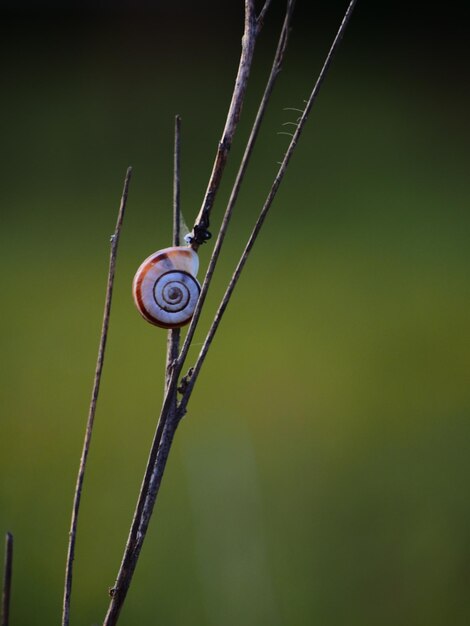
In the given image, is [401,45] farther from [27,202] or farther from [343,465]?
[343,465]

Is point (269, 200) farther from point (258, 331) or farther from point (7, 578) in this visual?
point (258, 331)

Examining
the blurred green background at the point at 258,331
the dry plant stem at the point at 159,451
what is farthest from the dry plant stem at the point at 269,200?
the blurred green background at the point at 258,331

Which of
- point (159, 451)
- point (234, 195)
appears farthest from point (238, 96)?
point (159, 451)

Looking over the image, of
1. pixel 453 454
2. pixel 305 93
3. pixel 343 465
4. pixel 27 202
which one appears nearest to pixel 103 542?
pixel 343 465

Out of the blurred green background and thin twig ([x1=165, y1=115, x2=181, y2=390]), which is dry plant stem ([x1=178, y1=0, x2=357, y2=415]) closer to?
thin twig ([x1=165, y1=115, x2=181, y2=390])

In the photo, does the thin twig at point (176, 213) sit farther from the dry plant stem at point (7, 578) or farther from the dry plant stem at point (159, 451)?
the dry plant stem at point (7, 578)

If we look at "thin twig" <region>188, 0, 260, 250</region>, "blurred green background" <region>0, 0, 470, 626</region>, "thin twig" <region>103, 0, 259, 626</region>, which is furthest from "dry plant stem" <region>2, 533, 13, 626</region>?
"blurred green background" <region>0, 0, 470, 626</region>
